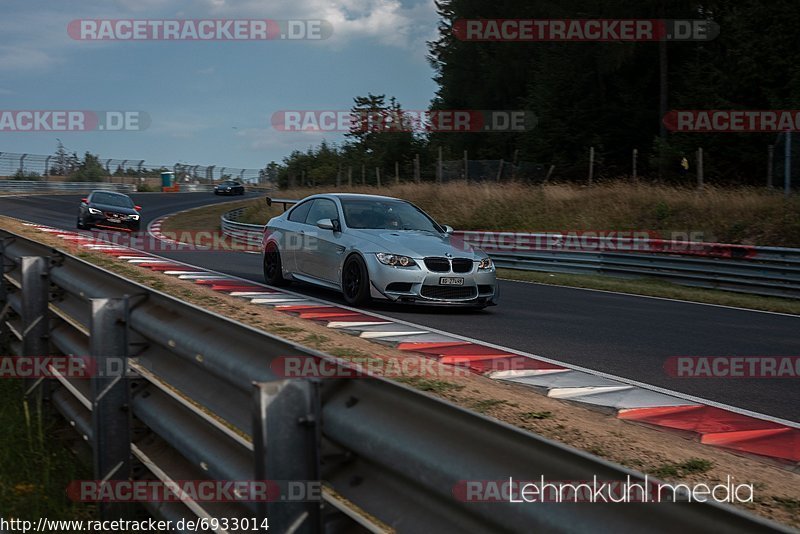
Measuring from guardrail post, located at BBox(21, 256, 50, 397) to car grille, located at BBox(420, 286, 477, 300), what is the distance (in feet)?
19.7

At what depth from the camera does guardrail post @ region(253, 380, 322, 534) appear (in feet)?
7.46

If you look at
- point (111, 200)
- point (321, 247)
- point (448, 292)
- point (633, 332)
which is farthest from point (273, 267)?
point (111, 200)

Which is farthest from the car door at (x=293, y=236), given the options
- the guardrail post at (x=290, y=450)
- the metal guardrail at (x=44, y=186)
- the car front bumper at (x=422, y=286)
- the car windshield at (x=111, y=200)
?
the metal guardrail at (x=44, y=186)

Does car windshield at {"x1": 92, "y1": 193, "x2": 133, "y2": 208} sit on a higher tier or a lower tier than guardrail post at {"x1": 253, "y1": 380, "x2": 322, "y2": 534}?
higher

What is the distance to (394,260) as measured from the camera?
36.2 feet

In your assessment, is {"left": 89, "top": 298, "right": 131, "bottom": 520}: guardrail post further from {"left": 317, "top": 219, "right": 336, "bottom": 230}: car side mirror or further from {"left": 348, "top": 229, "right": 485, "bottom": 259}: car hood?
{"left": 317, "top": 219, "right": 336, "bottom": 230}: car side mirror

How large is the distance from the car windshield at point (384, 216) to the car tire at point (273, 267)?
156 centimetres

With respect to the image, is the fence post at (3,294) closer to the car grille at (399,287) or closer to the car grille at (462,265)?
the car grille at (399,287)

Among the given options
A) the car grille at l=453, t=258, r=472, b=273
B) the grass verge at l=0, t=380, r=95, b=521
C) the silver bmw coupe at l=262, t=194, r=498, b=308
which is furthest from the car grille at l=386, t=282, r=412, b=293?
the grass verge at l=0, t=380, r=95, b=521

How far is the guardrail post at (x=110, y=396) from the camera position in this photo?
12.6 feet

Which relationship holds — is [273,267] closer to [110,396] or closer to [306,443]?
[110,396]

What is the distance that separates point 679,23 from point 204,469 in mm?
39705

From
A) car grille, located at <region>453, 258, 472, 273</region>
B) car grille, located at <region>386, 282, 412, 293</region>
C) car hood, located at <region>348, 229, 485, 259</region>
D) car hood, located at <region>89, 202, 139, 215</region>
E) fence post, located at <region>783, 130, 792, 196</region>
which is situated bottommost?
car grille, located at <region>386, 282, 412, 293</region>

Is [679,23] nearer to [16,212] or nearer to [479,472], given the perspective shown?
[16,212]
